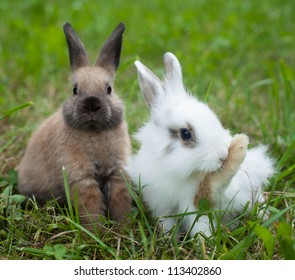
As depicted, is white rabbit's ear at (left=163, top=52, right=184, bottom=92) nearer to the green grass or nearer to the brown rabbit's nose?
the brown rabbit's nose

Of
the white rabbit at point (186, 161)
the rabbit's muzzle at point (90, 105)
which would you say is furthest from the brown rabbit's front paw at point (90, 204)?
the rabbit's muzzle at point (90, 105)

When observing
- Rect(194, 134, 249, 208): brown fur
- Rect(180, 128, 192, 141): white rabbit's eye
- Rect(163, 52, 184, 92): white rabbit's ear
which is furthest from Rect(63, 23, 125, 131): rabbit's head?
Rect(194, 134, 249, 208): brown fur

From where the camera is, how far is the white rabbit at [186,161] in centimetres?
322

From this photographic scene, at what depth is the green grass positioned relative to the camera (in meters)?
3.35

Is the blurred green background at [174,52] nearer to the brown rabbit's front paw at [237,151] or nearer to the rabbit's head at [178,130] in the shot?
the rabbit's head at [178,130]

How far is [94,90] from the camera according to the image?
372cm

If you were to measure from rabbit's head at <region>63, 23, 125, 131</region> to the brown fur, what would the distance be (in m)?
0.84

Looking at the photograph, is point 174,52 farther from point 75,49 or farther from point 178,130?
point 178,130

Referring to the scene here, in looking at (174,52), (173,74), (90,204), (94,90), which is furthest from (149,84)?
(174,52)

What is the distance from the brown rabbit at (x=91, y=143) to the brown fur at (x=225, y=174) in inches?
28.2

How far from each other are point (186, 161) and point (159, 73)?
9.73 feet

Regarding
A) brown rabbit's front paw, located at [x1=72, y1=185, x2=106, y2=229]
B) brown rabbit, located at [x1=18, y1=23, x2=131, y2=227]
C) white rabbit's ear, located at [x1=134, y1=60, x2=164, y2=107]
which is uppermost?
white rabbit's ear, located at [x1=134, y1=60, x2=164, y2=107]
